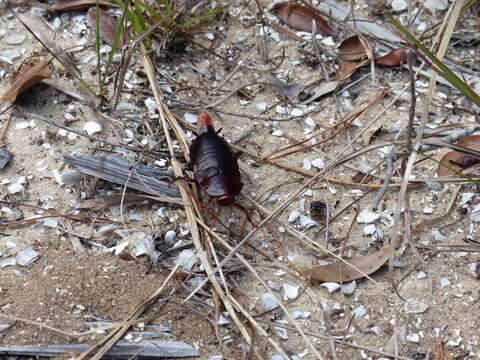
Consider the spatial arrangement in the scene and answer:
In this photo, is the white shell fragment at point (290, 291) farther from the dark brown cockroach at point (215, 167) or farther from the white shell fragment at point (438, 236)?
the white shell fragment at point (438, 236)

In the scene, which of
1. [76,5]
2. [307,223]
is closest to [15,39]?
[76,5]

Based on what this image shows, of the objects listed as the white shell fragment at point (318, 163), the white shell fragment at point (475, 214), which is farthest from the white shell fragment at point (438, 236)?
the white shell fragment at point (318, 163)

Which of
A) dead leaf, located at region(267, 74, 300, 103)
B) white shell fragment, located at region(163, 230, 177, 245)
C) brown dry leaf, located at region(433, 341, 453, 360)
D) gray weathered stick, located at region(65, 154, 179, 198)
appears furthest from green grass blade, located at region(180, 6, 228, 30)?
brown dry leaf, located at region(433, 341, 453, 360)

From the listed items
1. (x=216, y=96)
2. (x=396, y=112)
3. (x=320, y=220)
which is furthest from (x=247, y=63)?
(x=320, y=220)

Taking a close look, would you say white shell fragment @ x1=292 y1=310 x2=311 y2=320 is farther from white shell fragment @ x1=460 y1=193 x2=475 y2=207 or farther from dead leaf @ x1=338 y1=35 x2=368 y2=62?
dead leaf @ x1=338 y1=35 x2=368 y2=62

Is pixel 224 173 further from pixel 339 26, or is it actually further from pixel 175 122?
pixel 339 26
